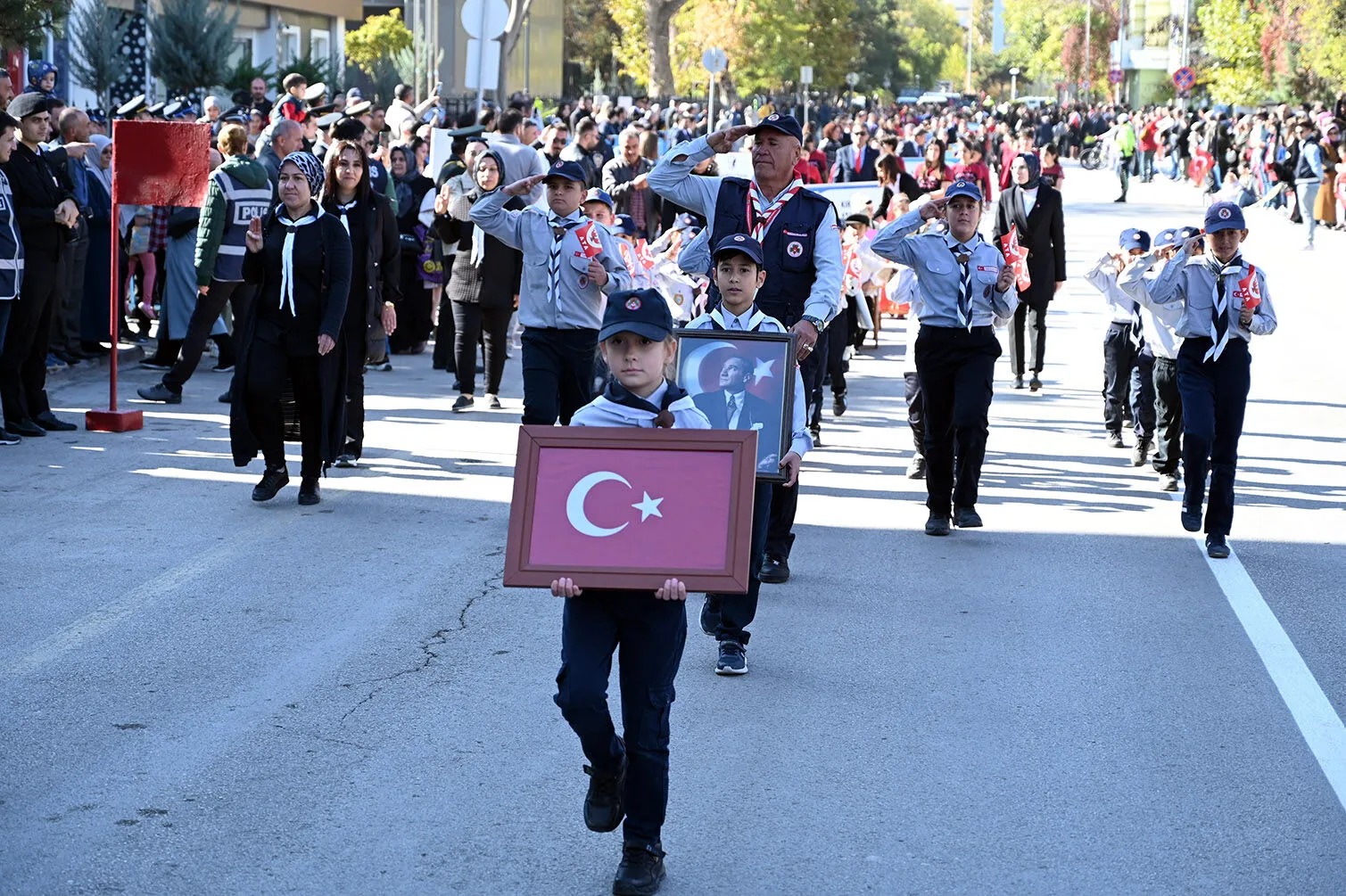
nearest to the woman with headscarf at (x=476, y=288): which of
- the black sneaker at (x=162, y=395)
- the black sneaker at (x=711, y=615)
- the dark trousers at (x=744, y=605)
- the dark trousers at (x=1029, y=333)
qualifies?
the black sneaker at (x=162, y=395)

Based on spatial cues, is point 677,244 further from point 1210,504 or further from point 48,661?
point 48,661

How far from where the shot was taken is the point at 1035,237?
16.7 m

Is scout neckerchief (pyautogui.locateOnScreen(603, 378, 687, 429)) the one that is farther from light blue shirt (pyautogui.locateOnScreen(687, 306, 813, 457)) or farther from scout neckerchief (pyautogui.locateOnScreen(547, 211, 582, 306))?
scout neckerchief (pyautogui.locateOnScreen(547, 211, 582, 306))

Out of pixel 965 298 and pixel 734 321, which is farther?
pixel 965 298

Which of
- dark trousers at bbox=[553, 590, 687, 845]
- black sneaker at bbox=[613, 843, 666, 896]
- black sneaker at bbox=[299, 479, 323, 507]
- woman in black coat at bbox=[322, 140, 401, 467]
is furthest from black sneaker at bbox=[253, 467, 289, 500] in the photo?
black sneaker at bbox=[613, 843, 666, 896]

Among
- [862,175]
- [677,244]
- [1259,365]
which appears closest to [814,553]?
[677,244]

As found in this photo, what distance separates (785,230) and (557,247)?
208 cm

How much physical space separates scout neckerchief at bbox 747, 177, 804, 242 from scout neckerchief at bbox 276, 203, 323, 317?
9.91ft

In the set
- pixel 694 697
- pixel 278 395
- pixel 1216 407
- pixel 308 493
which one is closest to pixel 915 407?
pixel 1216 407

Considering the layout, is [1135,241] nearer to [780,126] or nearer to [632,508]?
[780,126]

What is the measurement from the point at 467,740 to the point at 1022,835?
6.43 feet

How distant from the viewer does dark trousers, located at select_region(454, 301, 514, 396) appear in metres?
14.2

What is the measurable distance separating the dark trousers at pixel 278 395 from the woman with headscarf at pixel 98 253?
5204mm

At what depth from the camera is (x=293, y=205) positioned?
35.0ft
